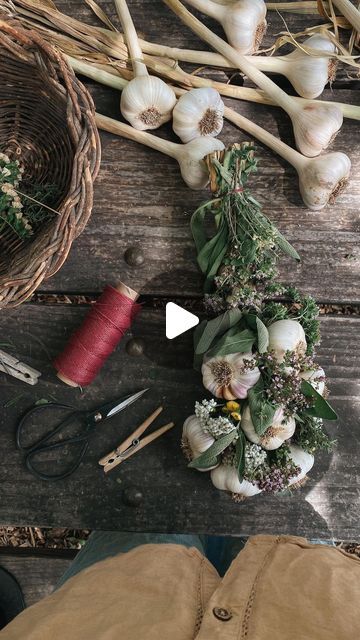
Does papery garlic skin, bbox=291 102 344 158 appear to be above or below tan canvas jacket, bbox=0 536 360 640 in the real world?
above

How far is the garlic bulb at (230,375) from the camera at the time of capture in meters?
1.04

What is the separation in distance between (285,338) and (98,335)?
1.14 feet

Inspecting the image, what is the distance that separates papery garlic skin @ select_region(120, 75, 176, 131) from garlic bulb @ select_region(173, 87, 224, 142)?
0.02 meters

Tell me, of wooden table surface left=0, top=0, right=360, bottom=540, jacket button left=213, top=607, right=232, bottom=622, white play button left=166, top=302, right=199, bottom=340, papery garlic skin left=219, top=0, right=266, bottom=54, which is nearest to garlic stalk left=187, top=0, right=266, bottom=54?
papery garlic skin left=219, top=0, right=266, bottom=54

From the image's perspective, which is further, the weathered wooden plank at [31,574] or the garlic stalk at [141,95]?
the weathered wooden plank at [31,574]

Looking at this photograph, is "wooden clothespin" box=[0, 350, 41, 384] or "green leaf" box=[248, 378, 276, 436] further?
"wooden clothespin" box=[0, 350, 41, 384]

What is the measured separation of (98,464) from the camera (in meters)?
1.19

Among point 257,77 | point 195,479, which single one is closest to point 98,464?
point 195,479

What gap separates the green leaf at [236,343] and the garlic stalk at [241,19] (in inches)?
22.7

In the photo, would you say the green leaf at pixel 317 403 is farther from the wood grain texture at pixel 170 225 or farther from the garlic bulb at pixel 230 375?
the wood grain texture at pixel 170 225

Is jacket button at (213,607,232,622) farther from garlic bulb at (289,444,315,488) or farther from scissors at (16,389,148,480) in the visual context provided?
scissors at (16,389,148,480)

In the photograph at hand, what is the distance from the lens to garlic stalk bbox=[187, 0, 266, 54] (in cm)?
113

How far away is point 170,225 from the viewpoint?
3.94ft

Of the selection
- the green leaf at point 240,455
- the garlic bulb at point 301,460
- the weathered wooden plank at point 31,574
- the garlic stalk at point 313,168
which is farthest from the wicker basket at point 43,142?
the weathered wooden plank at point 31,574
